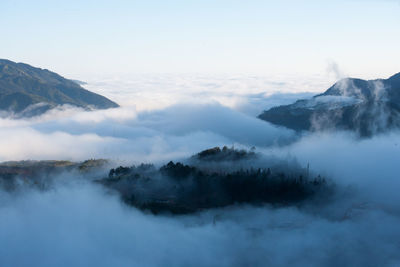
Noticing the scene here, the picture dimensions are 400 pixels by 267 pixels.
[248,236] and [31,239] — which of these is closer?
[31,239]

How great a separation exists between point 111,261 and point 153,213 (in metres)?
39.8

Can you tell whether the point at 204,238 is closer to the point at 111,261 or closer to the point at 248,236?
the point at 248,236

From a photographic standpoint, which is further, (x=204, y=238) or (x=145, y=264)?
(x=204, y=238)

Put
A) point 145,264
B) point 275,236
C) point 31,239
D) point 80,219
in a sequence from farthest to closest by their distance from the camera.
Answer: point 80,219 < point 275,236 < point 31,239 < point 145,264

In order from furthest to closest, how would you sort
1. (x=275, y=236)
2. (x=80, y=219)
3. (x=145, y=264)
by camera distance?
1. (x=80, y=219)
2. (x=275, y=236)
3. (x=145, y=264)

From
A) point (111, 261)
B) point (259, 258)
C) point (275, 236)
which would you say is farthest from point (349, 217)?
point (111, 261)

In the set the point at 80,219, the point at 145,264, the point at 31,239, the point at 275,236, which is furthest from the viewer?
the point at 80,219

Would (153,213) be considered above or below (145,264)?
above

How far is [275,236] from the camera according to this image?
16750 centimetres

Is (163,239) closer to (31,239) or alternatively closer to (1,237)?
(31,239)

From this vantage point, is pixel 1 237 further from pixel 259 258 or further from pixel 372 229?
pixel 372 229

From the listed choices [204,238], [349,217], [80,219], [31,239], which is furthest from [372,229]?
[31,239]

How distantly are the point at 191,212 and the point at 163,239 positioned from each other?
31110 mm

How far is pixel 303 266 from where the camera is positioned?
147375mm
